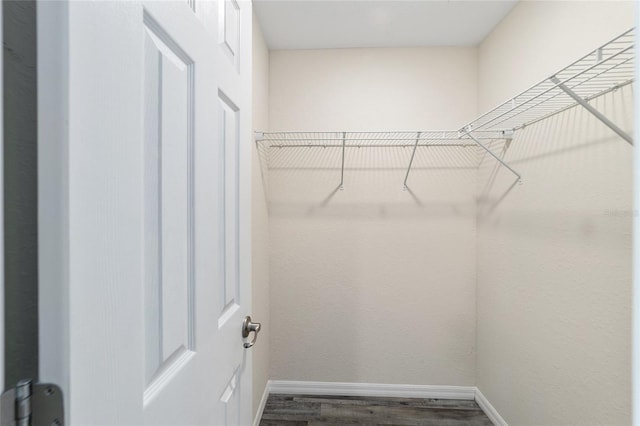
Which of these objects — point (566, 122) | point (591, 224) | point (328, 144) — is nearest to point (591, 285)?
point (591, 224)

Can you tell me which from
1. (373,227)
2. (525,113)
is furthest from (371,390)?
(525,113)

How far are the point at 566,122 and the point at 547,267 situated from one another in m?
0.64

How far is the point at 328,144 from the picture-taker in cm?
204

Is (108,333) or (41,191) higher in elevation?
(41,191)

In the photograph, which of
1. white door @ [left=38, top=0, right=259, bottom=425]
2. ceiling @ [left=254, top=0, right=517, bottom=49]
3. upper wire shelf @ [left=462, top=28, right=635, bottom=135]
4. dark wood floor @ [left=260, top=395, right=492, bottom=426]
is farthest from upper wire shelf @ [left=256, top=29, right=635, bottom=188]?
dark wood floor @ [left=260, top=395, right=492, bottom=426]

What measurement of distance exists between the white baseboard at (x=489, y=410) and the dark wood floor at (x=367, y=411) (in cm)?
3

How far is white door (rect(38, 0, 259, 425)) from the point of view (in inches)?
12.1

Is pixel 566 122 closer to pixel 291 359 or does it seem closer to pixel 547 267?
pixel 547 267

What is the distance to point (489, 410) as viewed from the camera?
72.6 inches

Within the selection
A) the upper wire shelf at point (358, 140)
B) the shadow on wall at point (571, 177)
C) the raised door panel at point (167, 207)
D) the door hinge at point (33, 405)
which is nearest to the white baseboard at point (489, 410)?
the shadow on wall at point (571, 177)

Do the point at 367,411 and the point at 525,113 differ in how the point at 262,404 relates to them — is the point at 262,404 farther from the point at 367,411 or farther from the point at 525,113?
the point at 525,113

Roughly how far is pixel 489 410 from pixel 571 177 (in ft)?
4.82

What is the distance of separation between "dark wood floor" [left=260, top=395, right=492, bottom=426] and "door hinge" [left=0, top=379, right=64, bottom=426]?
1.80 meters

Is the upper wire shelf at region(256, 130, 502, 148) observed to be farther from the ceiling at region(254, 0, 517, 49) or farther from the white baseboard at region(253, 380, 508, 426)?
the white baseboard at region(253, 380, 508, 426)
